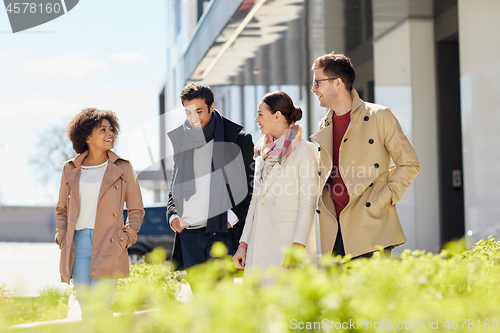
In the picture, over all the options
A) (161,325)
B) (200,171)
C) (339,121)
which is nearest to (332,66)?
(339,121)

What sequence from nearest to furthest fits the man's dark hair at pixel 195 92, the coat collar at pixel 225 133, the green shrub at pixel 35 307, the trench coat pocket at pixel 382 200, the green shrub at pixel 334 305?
the green shrub at pixel 334 305
the trench coat pocket at pixel 382 200
the man's dark hair at pixel 195 92
the coat collar at pixel 225 133
the green shrub at pixel 35 307

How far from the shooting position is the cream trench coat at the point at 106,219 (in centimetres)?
390

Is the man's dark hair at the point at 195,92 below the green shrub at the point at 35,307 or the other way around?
the other way around

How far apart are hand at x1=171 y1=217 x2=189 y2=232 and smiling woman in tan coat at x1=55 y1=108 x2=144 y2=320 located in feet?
1.20

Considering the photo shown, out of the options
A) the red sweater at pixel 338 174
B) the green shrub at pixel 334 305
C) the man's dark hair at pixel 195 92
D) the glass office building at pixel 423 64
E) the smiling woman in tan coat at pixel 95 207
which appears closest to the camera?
the green shrub at pixel 334 305

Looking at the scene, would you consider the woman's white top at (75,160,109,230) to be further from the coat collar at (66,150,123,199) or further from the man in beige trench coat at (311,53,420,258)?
the man in beige trench coat at (311,53,420,258)

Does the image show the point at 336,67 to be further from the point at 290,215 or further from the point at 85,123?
the point at 85,123

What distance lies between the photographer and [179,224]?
3.88 meters

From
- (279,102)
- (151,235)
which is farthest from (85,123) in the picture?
(151,235)

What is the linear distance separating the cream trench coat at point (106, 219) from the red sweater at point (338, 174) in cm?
165

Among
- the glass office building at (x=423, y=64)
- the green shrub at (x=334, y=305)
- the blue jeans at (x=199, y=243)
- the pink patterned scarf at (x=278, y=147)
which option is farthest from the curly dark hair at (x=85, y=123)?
the glass office building at (x=423, y=64)

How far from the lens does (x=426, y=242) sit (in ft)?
30.7

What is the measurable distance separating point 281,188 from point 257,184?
0.22m

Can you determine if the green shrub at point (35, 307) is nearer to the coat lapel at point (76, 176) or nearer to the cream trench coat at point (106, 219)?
the cream trench coat at point (106, 219)
